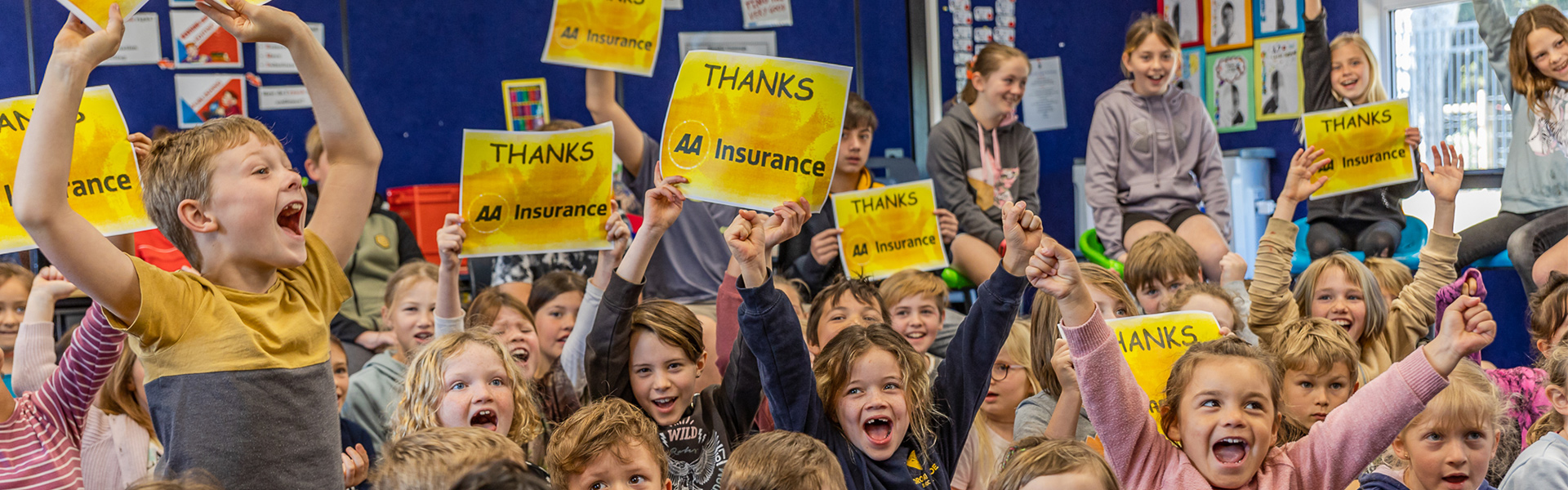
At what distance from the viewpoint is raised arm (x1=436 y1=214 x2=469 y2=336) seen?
2961mm

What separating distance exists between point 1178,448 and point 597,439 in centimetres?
100

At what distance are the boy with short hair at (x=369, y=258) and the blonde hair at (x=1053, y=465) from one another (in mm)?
2954

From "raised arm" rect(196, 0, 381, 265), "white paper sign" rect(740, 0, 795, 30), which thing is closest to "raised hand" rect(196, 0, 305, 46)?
"raised arm" rect(196, 0, 381, 265)

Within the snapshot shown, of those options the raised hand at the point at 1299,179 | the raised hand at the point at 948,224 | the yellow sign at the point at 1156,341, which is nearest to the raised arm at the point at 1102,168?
the raised hand at the point at 948,224

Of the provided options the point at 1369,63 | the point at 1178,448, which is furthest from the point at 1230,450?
the point at 1369,63

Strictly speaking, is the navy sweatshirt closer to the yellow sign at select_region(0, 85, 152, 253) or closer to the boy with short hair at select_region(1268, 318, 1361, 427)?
the boy with short hair at select_region(1268, 318, 1361, 427)

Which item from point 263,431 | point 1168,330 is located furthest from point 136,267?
point 1168,330

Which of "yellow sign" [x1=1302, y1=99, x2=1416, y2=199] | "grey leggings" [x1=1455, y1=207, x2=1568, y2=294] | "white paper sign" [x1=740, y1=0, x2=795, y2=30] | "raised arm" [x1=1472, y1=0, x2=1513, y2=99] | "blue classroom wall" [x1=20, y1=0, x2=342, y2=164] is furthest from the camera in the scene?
"white paper sign" [x1=740, y1=0, x2=795, y2=30]

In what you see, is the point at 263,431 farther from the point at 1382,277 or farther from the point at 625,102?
the point at 625,102

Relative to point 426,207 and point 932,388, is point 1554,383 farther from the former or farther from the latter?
point 426,207

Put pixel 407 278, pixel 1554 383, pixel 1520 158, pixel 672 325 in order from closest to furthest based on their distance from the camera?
pixel 1554 383 < pixel 672 325 < pixel 407 278 < pixel 1520 158

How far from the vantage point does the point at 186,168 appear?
6.03 ft

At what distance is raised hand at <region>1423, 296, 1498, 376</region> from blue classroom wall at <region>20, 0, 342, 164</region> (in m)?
4.55

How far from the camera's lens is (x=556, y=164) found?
3336mm
